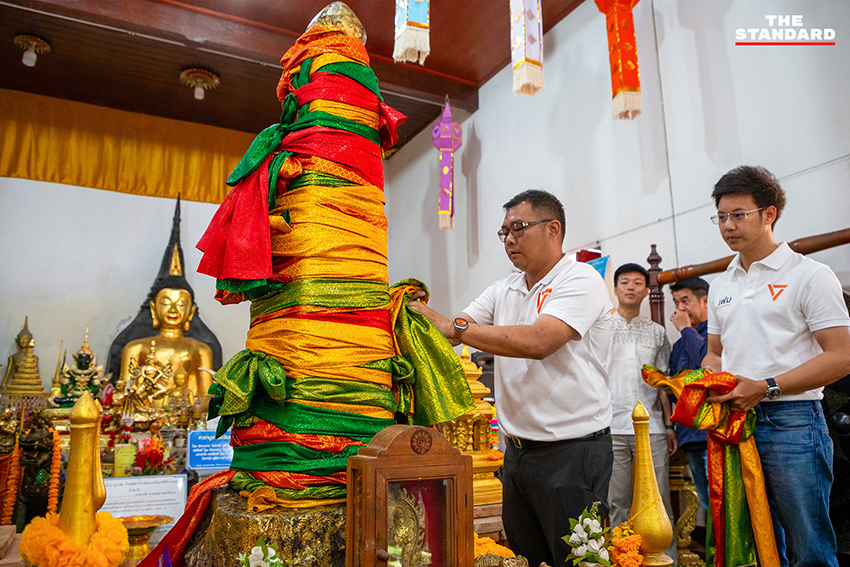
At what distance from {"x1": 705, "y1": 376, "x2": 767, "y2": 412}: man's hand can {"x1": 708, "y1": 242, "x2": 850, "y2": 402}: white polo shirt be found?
0.27ft

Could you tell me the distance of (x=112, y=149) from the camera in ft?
24.8

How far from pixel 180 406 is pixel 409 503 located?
174 inches

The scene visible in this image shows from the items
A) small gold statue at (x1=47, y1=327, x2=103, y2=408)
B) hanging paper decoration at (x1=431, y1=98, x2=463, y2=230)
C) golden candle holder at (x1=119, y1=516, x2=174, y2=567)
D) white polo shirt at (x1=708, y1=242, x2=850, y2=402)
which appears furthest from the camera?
hanging paper decoration at (x1=431, y1=98, x2=463, y2=230)

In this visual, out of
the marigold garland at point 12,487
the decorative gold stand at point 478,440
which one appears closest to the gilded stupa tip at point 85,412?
the decorative gold stand at point 478,440

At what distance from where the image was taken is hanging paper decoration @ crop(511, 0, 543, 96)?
3.94m

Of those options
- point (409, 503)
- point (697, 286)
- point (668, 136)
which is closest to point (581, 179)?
point (668, 136)

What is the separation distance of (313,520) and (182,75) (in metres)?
6.47

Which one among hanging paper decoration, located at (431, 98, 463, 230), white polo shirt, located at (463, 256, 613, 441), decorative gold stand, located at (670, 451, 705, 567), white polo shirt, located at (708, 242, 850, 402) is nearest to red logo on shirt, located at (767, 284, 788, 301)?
white polo shirt, located at (708, 242, 850, 402)

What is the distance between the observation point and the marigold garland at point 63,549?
3.56 ft

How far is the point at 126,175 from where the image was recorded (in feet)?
25.2

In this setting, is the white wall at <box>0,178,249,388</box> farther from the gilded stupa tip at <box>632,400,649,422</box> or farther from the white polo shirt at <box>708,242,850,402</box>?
the gilded stupa tip at <box>632,400,649,422</box>

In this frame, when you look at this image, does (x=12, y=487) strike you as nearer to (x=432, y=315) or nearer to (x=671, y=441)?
(x=432, y=315)

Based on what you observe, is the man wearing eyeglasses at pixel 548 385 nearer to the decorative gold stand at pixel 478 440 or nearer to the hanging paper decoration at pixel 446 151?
the decorative gold stand at pixel 478 440

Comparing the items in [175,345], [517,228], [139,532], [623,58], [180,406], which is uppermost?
[623,58]
